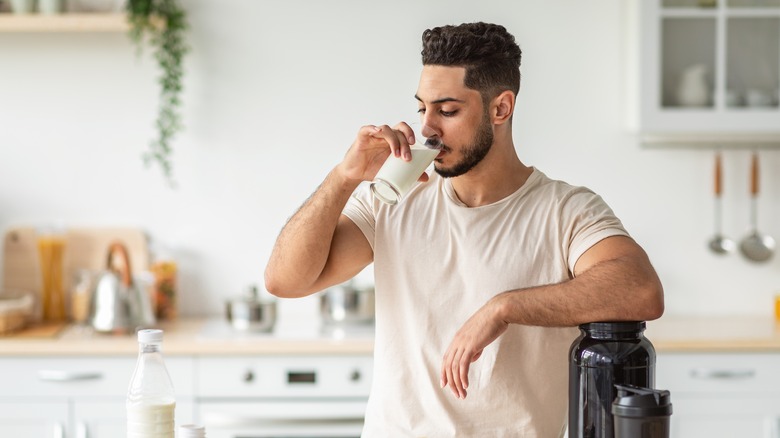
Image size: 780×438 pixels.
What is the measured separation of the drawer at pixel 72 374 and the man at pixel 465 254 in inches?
49.2

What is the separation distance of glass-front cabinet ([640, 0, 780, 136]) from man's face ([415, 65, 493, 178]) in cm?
167

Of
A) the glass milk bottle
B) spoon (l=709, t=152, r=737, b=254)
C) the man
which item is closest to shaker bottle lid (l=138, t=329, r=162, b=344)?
the glass milk bottle

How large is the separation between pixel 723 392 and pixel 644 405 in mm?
2135

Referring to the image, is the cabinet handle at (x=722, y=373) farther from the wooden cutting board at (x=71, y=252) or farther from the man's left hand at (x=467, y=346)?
the wooden cutting board at (x=71, y=252)

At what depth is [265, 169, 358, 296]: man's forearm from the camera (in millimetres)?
1975

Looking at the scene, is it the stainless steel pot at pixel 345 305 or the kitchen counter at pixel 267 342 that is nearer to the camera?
the kitchen counter at pixel 267 342

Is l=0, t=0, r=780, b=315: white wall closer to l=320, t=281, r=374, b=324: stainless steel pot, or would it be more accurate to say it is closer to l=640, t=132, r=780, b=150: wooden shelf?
l=640, t=132, r=780, b=150: wooden shelf

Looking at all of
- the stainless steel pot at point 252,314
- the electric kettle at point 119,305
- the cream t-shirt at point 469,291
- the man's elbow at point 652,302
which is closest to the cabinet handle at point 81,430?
the electric kettle at point 119,305

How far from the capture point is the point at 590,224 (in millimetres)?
1954

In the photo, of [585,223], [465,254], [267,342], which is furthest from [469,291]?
[267,342]

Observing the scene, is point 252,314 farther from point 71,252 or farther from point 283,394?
point 71,252

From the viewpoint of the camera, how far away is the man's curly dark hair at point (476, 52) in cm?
196

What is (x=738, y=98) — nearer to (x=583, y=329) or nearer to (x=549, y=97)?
(x=549, y=97)

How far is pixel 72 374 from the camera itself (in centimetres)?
318
